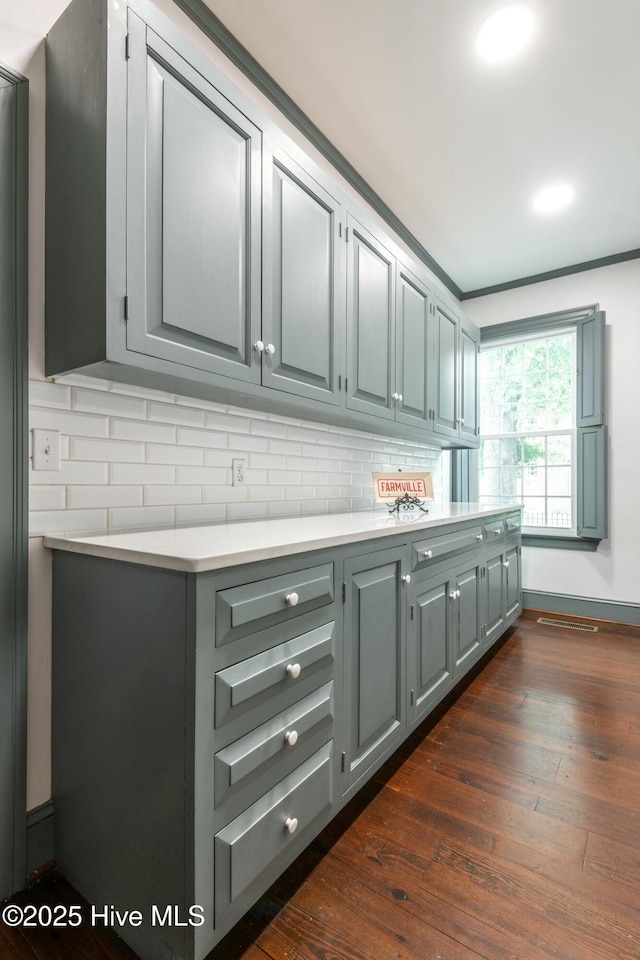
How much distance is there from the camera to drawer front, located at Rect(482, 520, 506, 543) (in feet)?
8.80

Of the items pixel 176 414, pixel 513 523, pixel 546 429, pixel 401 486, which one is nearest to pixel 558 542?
pixel 513 523

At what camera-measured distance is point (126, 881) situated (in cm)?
106

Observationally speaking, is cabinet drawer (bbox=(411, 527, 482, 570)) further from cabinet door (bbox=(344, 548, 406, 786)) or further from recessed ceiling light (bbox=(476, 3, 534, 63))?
recessed ceiling light (bbox=(476, 3, 534, 63))

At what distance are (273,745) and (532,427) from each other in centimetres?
374

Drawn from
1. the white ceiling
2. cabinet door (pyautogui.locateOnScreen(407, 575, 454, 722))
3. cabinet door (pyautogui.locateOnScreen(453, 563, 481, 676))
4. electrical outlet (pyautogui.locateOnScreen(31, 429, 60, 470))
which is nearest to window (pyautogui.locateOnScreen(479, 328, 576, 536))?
the white ceiling

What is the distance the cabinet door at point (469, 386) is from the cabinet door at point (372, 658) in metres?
2.09

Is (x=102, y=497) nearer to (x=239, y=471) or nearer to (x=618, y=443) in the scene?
(x=239, y=471)

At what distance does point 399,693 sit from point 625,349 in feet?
11.0

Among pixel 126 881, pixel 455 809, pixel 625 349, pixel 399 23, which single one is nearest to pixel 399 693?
pixel 455 809

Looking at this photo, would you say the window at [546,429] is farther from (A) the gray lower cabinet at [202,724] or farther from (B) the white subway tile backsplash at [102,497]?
(B) the white subway tile backsplash at [102,497]

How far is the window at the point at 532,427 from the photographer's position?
155 inches

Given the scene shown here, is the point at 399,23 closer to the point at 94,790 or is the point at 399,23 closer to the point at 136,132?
the point at 136,132

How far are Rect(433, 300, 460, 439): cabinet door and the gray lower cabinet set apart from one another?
182 centimetres

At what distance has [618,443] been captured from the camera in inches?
142
